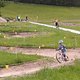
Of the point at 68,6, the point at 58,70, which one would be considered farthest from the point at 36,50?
the point at 68,6

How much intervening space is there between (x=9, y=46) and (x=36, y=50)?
3.48m

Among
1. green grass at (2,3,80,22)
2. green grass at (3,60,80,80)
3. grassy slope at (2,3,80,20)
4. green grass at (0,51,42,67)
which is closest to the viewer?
green grass at (3,60,80,80)

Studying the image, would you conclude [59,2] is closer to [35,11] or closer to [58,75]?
[35,11]

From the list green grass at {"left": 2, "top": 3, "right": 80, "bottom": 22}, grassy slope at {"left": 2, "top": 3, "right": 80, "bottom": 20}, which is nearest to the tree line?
green grass at {"left": 2, "top": 3, "right": 80, "bottom": 22}

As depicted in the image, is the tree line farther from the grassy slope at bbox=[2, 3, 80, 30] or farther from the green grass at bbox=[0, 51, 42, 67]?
the green grass at bbox=[0, 51, 42, 67]

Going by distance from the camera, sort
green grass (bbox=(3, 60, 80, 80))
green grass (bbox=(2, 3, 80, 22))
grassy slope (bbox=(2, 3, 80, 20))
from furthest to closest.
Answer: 1. grassy slope (bbox=(2, 3, 80, 20))
2. green grass (bbox=(2, 3, 80, 22))
3. green grass (bbox=(3, 60, 80, 80))

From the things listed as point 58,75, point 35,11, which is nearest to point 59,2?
point 35,11

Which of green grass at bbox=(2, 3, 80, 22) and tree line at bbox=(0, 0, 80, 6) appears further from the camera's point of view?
tree line at bbox=(0, 0, 80, 6)

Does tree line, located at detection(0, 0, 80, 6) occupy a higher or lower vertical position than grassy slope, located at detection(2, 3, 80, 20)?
higher

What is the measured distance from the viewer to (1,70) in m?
24.7

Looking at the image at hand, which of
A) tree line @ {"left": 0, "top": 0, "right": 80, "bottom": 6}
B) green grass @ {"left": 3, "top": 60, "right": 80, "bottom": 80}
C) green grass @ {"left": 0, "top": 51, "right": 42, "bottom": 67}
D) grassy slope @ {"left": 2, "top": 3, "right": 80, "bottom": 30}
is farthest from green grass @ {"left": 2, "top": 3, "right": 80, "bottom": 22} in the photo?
green grass @ {"left": 3, "top": 60, "right": 80, "bottom": 80}

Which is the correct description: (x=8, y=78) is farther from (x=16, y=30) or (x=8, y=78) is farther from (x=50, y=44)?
(x=16, y=30)

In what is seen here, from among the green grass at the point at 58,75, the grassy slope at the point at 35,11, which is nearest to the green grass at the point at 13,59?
the green grass at the point at 58,75

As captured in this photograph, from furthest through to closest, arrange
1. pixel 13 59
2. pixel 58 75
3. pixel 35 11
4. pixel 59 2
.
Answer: pixel 59 2 → pixel 35 11 → pixel 13 59 → pixel 58 75
